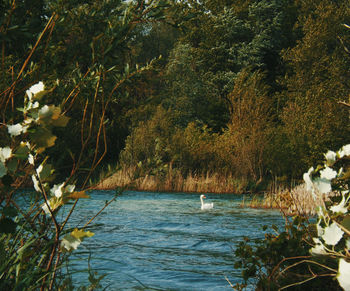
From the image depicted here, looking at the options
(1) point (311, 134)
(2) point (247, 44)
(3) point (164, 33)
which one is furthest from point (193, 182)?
(3) point (164, 33)

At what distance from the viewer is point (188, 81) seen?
3478cm

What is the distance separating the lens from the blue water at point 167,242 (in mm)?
6621

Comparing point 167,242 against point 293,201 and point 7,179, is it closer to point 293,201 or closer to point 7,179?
point 293,201

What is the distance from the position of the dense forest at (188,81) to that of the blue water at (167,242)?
0.88 meters

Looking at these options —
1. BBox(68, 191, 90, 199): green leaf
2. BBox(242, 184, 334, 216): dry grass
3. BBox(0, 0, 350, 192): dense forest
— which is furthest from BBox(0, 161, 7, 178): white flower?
BBox(242, 184, 334, 216): dry grass

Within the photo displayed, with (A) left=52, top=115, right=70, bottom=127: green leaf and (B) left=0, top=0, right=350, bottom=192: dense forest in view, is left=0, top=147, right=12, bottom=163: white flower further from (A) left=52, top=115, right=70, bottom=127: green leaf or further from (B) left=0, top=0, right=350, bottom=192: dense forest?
(B) left=0, top=0, right=350, bottom=192: dense forest

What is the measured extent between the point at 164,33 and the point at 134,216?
40650mm

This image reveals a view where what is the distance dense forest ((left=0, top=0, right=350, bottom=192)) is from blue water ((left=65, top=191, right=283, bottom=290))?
2.90ft

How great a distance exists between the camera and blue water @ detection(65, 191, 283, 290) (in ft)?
21.7

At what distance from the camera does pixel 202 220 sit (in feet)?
43.4

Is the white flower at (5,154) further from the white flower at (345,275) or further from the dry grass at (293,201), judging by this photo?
the dry grass at (293,201)

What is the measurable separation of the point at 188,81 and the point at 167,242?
25688mm

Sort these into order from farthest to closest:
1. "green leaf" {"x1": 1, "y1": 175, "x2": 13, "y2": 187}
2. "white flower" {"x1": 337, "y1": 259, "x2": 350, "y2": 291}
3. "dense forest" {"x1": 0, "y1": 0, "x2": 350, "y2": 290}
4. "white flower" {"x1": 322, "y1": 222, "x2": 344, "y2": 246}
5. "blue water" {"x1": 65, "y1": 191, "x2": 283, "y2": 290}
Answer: "blue water" {"x1": 65, "y1": 191, "x2": 283, "y2": 290}, "dense forest" {"x1": 0, "y1": 0, "x2": 350, "y2": 290}, "green leaf" {"x1": 1, "y1": 175, "x2": 13, "y2": 187}, "white flower" {"x1": 322, "y1": 222, "x2": 344, "y2": 246}, "white flower" {"x1": 337, "y1": 259, "x2": 350, "y2": 291}

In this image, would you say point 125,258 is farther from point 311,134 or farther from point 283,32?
point 283,32
